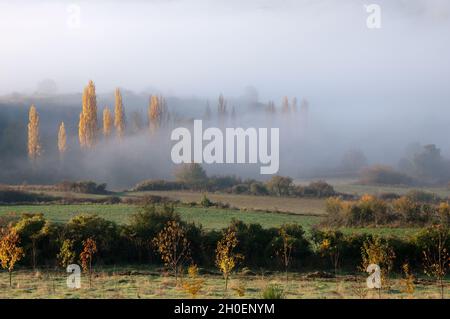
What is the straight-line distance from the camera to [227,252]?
32.8 m

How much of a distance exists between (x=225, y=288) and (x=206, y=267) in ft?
28.1

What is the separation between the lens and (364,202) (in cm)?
5584

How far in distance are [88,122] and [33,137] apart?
8.07m

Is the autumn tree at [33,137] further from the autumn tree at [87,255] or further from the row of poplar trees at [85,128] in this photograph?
the autumn tree at [87,255]

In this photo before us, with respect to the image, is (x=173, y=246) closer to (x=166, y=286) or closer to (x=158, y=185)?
(x=166, y=286)

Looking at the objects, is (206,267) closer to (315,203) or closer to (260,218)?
(260,218)

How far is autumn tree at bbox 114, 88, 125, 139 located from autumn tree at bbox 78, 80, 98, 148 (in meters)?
4.22

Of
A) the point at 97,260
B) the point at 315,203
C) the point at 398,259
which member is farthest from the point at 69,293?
the point at 315,203

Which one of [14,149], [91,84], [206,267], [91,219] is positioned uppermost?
[91,84]

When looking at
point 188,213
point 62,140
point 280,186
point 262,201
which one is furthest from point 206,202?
point 62,140

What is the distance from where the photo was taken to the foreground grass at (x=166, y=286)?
25828 mm

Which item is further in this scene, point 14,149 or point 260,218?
point 14,149

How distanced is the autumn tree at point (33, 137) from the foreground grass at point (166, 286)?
50.3 m
